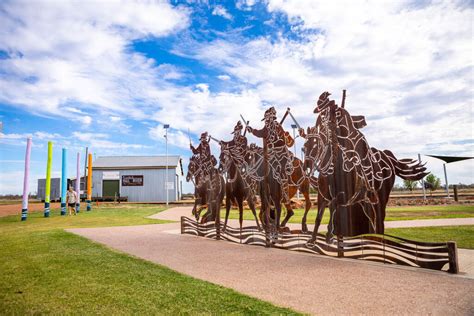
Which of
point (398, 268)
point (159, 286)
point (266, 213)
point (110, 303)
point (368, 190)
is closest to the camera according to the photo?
point (110, 303)

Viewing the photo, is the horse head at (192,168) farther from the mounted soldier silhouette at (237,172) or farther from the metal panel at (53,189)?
the metal panel at (53,189)

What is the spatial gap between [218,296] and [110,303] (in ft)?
4.55

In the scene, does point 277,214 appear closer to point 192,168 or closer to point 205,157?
point 205,157

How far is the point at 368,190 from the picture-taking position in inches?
276

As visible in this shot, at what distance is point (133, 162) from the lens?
125 feet

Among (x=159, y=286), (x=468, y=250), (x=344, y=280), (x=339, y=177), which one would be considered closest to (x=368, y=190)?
(x=339, y=177)

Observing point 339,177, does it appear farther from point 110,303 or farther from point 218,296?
point 110,303

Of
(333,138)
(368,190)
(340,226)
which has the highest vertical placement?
(333,138)

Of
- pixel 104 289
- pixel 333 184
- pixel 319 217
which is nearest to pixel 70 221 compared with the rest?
pixel 104 289

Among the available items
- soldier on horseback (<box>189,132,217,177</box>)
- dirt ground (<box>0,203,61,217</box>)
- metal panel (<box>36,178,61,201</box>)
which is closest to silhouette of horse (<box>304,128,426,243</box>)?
soldier on horseback (<box>189,132,217,177</box>)

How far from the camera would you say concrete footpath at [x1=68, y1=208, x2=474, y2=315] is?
4051 mm

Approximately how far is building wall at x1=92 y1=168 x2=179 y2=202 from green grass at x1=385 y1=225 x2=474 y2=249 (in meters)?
28.6

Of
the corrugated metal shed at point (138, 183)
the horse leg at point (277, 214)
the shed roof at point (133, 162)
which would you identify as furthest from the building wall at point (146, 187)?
the horse leg at point (277, 214)

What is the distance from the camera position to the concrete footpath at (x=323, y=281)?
405 centimetres
